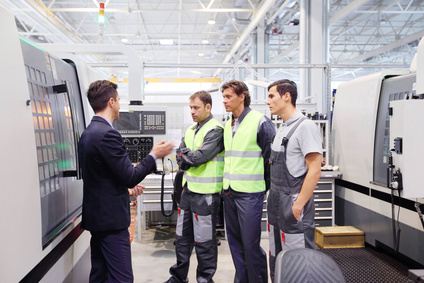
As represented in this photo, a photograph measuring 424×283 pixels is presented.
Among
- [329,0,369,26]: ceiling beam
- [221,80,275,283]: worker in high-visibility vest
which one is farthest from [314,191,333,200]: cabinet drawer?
[329,0,369,26]: ceiling beam

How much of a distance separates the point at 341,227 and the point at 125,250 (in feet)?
8.85

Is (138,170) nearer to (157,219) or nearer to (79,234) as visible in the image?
(79,234)

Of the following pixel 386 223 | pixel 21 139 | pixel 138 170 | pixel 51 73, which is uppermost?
pixel 51 73

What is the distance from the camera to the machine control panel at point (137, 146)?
3.61m

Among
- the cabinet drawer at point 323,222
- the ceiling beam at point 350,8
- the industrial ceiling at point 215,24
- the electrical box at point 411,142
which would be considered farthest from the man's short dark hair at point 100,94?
the ceiling beam at point 350,8

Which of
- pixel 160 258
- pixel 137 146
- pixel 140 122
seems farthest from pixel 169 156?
pixel 160 258

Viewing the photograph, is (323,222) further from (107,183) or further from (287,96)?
(107,183)

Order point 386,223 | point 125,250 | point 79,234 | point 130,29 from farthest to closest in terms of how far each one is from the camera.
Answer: point 130,29 < point 386,223 < point 79,234 < point 125,250

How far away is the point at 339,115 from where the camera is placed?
3.84m

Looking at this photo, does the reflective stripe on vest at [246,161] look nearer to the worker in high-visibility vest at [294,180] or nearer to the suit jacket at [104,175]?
the worker in high-visibility vest at [294,180]

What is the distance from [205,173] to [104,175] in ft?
3.56

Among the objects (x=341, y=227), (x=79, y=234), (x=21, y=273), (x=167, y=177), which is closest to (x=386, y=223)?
(x=341, y=227)

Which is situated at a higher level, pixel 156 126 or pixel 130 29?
pixel 130 29

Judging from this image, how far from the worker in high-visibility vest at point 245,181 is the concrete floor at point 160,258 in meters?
0.72
